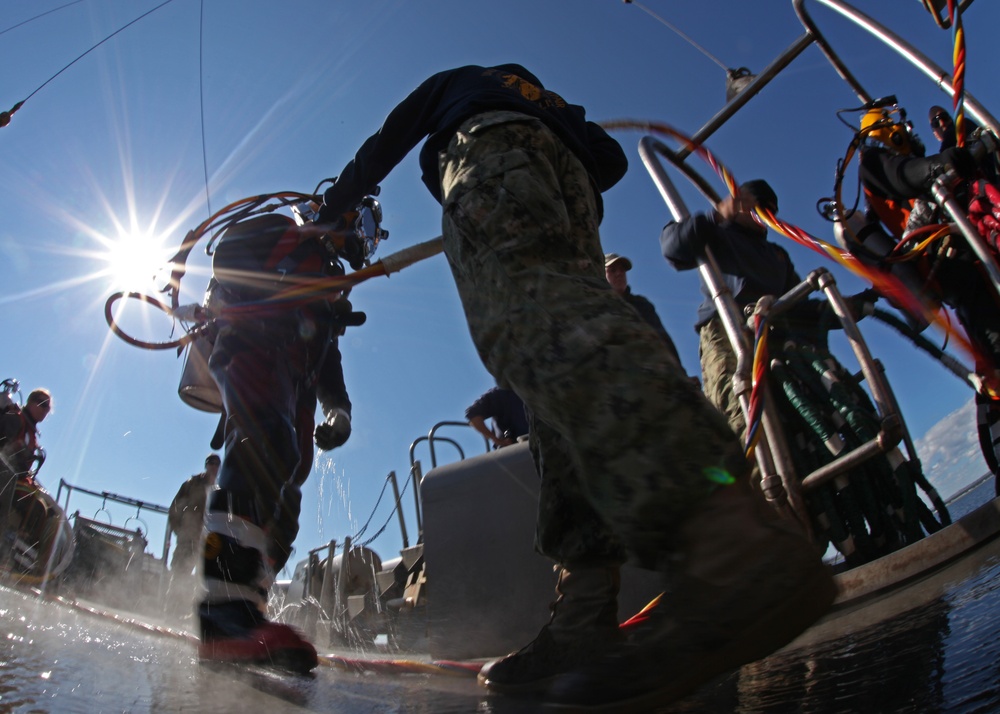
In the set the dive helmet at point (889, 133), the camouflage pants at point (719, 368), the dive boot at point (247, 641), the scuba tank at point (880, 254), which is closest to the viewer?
the dive boot at point (247, 641)

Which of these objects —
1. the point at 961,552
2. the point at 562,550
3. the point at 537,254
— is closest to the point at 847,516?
the point at 961,552

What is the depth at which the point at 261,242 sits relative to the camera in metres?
2.20

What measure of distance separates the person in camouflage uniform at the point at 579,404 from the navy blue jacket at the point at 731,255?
56.7 inches

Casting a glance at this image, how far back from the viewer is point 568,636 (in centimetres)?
117

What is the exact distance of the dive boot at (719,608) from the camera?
0.61 meters

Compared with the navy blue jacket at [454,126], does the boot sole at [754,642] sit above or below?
below

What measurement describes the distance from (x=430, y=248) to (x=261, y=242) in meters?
0.67

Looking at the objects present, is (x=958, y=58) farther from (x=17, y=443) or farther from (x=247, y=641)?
(x=17, y=443)

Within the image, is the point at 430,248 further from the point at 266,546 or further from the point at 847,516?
the point at 847,516

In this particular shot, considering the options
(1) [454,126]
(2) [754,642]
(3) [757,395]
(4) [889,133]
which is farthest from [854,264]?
(2) [754,642]

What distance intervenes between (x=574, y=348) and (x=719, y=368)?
2275 millimetres

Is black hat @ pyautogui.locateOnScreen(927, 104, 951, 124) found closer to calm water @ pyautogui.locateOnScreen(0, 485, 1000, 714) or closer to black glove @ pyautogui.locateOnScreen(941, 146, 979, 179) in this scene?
black glove @ pyautogui.locateOnScreen(941, 146, 979, 179)

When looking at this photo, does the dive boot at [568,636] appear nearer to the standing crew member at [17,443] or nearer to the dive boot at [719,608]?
the dive boot at [719,608]

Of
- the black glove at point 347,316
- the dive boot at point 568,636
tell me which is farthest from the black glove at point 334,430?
the dive boot at point 568,636
